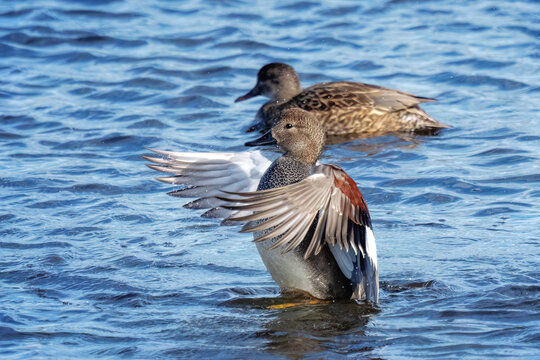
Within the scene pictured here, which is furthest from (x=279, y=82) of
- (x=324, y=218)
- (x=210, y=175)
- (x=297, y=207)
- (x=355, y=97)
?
(x=297, y=207)

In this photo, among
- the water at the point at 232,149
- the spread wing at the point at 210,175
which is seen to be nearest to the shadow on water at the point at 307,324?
the water at the point at 232,149

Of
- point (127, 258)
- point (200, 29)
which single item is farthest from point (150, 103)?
point (127, 258)

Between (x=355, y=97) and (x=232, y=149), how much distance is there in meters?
1.53

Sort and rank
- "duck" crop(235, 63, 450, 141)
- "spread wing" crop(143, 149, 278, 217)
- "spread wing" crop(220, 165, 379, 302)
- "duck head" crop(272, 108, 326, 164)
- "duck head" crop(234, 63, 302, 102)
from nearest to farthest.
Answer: "spread wing" crop(220, 165, 379, 302)
"duck head" crop(272, 108, 326, 164)
"spread wing" crop(143, 149, 278, 217)
"duck" crop(235, 63, 450, 141)
"duck head" crop(234, 63, 302, 102)

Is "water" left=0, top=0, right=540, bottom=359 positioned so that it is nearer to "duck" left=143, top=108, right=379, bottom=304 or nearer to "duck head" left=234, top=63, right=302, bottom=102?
"duck" left=143, top=108, right=379, bottom=304

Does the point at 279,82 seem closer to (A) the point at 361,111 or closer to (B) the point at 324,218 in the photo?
(A) the point at 361,111

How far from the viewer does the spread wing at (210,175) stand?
538 centimetres

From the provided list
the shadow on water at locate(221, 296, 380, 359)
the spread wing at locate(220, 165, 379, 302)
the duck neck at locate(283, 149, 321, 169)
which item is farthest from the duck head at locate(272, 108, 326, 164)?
the shadow on water at locate(221, 296, 380, 359)

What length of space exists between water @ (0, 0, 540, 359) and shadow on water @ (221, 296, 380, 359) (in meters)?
0.02

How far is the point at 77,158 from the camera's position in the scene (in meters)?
7.96

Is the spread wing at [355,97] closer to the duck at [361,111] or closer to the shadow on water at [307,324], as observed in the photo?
the duck at [361,111]

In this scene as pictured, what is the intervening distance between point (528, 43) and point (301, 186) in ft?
25.5

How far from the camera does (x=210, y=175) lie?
541 cm

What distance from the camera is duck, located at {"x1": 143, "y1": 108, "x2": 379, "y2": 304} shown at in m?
4.33
